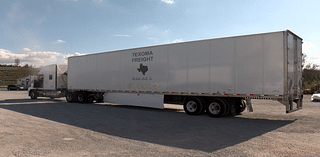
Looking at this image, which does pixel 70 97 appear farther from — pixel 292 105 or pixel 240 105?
pixel 292 105

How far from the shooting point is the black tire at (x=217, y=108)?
455 inches

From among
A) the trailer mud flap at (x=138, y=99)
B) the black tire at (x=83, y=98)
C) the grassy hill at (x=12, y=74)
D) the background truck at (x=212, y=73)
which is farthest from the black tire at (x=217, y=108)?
the grassy hill at (x=12, y=74)

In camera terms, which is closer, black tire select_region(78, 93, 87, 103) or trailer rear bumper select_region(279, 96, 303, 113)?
trailer rear bumper select_region(279, 96, 303, 113)

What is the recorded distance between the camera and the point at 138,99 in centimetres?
1520

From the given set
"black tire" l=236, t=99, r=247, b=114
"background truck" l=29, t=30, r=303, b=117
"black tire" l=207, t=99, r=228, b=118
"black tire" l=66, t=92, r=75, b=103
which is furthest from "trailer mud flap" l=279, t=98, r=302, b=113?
"black tire" l=66, t=92, r=75, b=103

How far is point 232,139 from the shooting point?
702cm

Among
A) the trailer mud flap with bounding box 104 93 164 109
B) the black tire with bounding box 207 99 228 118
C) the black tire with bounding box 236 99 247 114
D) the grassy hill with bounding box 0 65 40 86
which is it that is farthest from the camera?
the grassy hill with bounding box 0 65 40 86

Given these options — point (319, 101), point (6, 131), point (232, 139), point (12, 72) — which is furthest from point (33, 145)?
point (12, 72)

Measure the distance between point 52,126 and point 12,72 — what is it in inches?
5367

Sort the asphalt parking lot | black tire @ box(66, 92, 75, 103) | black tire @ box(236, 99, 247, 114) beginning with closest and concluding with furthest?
the asphalt parking lot → black tire @ box(236, 99, 247, 114) → black tire @ box(66, 92, 75, 103)

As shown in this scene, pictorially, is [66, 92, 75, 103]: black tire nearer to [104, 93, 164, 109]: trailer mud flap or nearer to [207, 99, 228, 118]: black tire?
[104, 93, 164, 109]: trailer mud flap

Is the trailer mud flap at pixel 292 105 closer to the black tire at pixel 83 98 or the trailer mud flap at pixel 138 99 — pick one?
the trailer mud flap at pixel 138 99

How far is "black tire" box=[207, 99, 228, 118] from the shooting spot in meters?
11.6

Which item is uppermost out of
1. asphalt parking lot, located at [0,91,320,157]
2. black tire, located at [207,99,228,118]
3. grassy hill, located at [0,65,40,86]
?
grassy hill, located at [0,65,40,86]
